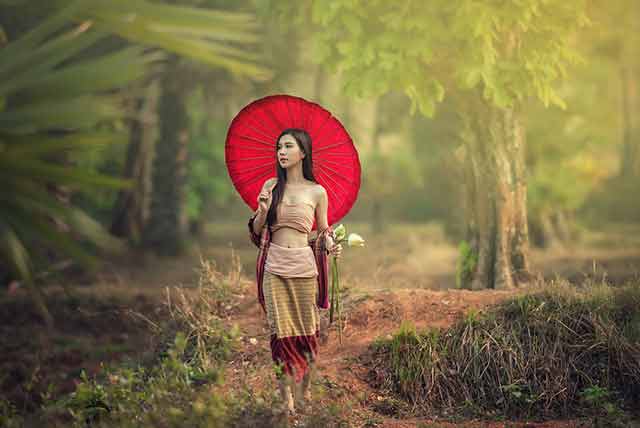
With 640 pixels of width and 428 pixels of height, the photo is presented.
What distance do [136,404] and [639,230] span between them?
21261mm

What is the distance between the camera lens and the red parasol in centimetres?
579

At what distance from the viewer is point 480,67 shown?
8.26 metres

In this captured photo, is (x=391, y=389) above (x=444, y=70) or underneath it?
underneath

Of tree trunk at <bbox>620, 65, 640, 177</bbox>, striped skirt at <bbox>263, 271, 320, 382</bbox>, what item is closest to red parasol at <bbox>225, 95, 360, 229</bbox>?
striped skirt at <bbox>263, 271, 320, 382</bbox>

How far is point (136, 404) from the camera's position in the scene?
17.7 ft

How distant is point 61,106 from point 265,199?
9.49 ft

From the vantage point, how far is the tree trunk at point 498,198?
369 inches

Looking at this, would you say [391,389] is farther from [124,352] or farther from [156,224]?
[156,224]

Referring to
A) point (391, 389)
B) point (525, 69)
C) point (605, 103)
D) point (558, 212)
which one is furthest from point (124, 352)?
point (605, 103)

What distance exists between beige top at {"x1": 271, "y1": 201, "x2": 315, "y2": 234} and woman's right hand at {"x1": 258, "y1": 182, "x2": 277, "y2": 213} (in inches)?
3.5

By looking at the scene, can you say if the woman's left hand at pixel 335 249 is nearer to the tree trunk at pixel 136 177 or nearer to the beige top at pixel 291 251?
the beige top at pixel 291 251

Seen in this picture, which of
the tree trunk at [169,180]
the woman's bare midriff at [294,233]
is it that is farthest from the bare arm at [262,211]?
the tree trunk at [169,180]

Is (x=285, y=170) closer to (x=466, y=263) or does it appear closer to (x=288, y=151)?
(x=288, y=151)

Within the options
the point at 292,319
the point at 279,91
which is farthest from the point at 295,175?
the point at 279,91
